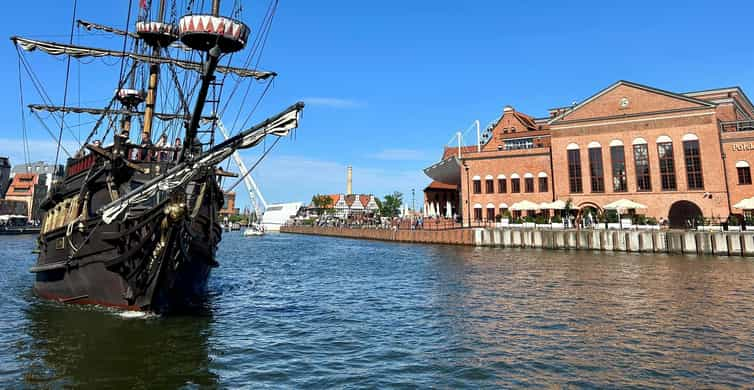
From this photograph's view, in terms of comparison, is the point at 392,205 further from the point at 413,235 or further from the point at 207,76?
the point at 207,76

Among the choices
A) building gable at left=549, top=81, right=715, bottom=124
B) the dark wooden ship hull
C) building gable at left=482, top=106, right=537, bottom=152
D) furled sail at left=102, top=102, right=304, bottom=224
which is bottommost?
the dark wooden ship hull

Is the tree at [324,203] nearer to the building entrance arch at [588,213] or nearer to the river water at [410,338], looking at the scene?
the building entrance arch at [588,213]

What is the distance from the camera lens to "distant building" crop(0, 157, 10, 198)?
376 ft

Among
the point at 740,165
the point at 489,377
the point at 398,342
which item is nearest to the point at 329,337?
the point at 398,342

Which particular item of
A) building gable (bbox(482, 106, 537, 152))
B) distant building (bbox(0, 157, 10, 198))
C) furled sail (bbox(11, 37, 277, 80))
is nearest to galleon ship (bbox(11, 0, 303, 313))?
furled sail (bbox(11, 37, 277, 80))

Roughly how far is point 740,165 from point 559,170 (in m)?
16.4

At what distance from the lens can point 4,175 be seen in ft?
382

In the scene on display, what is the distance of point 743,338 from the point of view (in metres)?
11.2

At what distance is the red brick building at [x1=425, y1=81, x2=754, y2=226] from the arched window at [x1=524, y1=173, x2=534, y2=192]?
0.12m

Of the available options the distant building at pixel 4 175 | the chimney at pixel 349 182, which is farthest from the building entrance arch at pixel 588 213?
the distant building at pixel 4 175

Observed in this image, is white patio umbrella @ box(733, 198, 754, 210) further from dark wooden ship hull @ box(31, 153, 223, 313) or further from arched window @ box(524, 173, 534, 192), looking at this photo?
dark wooden ship hull @ box(31, 153, 223, 313)

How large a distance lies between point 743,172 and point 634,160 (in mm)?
9235

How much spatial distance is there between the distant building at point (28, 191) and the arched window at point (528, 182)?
11533 centimetres

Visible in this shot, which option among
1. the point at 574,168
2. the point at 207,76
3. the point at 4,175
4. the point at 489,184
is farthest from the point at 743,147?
the point at 4,175
